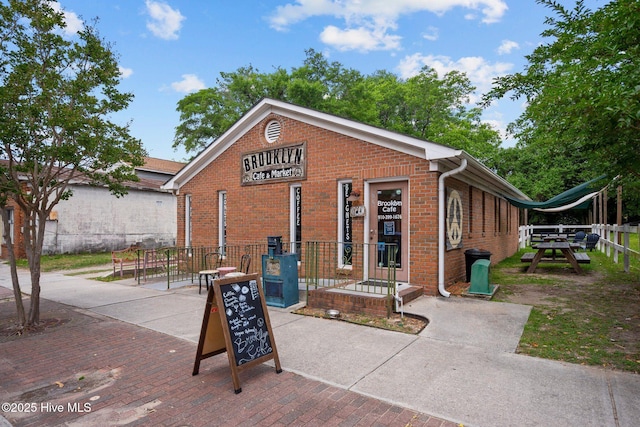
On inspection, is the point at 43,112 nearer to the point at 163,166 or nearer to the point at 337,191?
the point at 337,191

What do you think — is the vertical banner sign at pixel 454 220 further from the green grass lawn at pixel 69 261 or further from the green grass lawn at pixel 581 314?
the green grass lawn at pixel 69 261

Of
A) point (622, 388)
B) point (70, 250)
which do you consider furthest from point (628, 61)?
point (70, 250)

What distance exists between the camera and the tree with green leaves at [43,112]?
5844 millimetres

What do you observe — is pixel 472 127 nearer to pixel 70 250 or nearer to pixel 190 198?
pixel 190 198

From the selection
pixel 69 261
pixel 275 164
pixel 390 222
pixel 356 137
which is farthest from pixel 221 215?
pixel 69 261

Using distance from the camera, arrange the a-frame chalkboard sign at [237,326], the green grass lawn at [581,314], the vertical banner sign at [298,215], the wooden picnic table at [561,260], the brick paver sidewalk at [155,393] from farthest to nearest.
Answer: the wooden picnic table at [561,260]
the vertical banner sign at [298,215]
the green grass lawn at [581,314]
the a-frame chalkboard sign at [237,326]
the brick paver sidewalk at [155,393]

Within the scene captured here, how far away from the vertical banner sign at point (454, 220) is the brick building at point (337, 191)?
2 cm

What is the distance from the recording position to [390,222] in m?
8.15

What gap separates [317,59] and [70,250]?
21003 millimetres

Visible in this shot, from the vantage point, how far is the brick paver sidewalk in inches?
125

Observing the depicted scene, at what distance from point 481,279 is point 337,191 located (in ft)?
11.9

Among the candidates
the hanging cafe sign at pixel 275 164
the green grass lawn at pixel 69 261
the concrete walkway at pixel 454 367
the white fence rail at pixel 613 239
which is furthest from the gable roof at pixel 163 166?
the white fence rail at pixel 613 239

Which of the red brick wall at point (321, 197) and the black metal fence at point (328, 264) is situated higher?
the red brick wall at point (321, 197)

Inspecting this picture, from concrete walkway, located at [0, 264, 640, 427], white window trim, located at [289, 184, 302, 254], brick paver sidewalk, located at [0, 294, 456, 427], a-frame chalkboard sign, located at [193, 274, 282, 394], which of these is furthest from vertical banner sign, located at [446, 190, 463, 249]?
brick paver sidewalk, located at [0, 294, 456, 427]
